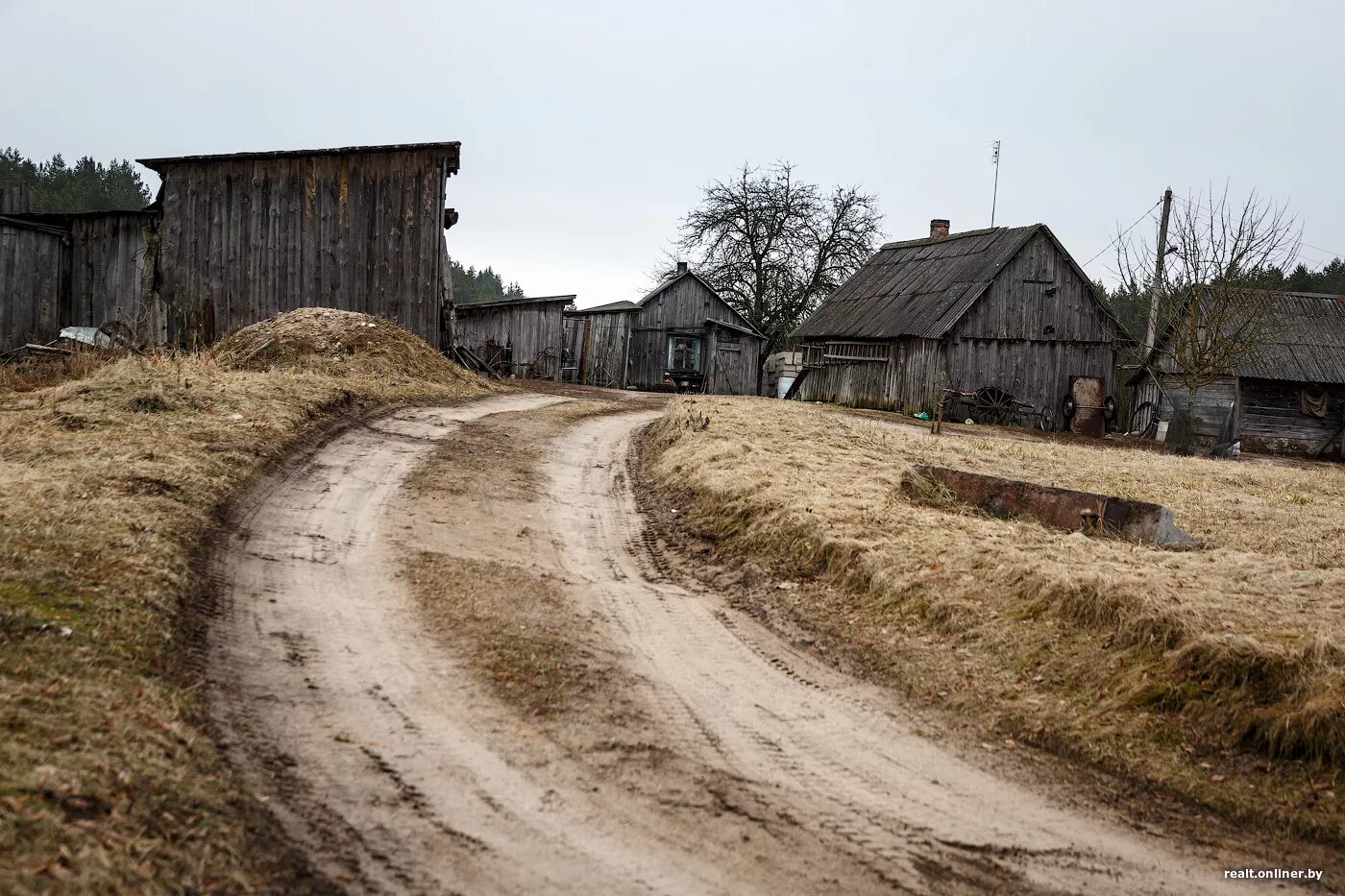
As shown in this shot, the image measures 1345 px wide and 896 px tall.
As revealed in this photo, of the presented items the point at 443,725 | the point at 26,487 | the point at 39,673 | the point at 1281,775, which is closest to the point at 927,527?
the point at 1281,775

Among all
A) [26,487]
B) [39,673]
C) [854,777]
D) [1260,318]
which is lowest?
[854,777]

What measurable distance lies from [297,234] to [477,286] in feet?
308

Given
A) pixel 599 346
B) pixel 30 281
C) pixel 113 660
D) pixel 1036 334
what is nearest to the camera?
pixel 113 660

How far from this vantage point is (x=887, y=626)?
6934 millimetres

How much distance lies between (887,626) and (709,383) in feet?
99.1

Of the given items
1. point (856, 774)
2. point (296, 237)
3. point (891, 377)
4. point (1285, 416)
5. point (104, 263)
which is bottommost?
point (856, 774)

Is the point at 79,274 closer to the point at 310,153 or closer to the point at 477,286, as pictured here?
the point at 310,153

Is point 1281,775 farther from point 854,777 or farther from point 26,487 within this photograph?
point 26,487

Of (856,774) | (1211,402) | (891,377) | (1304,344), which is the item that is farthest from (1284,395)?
(856,774)

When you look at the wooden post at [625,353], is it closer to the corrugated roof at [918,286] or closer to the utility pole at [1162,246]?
the corrugated roof at [918,286]

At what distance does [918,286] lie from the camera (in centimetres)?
3177

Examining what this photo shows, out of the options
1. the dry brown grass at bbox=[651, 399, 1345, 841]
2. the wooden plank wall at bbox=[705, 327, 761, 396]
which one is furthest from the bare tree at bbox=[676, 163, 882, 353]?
the dry brown grass at bbox=[651, 399, 1345, 841]

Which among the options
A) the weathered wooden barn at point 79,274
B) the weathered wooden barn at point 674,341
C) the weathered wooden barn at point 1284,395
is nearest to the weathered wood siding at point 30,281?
the weathered wooden barn at point 79,274

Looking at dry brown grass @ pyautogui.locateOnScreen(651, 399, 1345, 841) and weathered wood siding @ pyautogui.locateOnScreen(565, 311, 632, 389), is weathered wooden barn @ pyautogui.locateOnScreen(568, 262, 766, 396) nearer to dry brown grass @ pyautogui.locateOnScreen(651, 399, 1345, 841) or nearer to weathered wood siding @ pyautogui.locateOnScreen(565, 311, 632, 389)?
weathered wood siding @ pyautogui.locateOnScreen(565, 311, 632, 389)
